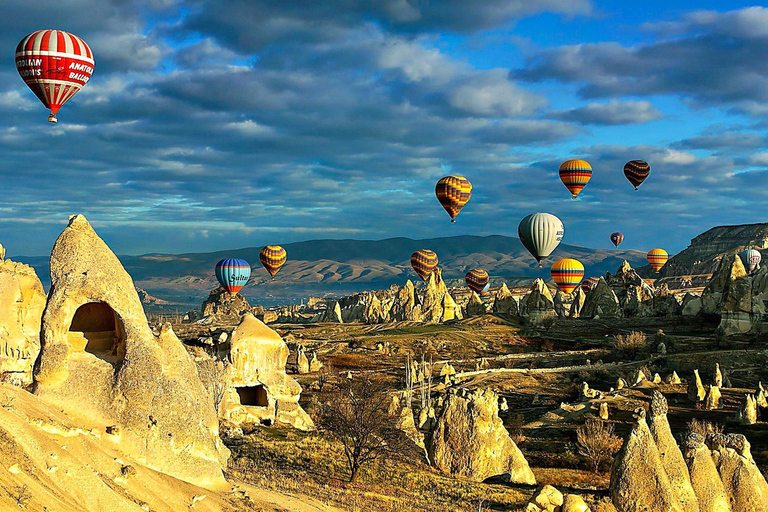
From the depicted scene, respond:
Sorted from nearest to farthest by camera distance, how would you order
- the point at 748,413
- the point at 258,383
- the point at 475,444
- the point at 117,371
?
1. the point at 117,371
2. the point at 475,444
3. the point at 258,383
4. the point at 748,413

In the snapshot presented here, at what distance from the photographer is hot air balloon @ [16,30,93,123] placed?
38.6 metres

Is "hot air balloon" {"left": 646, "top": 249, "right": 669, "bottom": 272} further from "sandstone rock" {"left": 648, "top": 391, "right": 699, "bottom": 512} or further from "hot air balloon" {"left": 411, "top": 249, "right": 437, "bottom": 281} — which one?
"sandstone rock" {"left": 648, "top": 391, "right": 699, "bottom": 512}

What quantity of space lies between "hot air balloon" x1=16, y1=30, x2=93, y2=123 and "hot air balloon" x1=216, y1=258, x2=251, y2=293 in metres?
59.6

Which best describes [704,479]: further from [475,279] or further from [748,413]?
[475,279]

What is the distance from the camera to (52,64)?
38.7 metres

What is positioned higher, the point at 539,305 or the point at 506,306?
the point at 539,305

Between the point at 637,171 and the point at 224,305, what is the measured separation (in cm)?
6631

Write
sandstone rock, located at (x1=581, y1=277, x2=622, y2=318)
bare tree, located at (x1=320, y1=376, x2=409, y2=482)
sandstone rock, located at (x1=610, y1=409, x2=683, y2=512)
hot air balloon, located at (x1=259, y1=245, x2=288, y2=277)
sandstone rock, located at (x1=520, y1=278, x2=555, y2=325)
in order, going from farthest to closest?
hot air balloon, located at (x1=259, y1=245, x2=288, y2=277)
sandstone rock, located at (x1=520, y1=278, x2=555, y2=325)
sandstone rock, located at (x1=581, y1=277, x2=622, y2=318)
bare tree, located at (x1=320, y1=376, x2=409, y2=482)
sandstone rock, located at (x1=610, y1=409, x2=683, y2=512)

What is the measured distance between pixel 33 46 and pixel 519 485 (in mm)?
32843

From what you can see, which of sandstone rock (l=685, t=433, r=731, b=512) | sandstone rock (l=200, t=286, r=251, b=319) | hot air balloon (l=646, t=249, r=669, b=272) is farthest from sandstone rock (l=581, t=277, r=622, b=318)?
sandstone rock (l=685, t=433, r=731, b=512)

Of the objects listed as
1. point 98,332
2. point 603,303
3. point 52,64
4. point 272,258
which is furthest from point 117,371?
point 272,258

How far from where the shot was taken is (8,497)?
807 centimetres

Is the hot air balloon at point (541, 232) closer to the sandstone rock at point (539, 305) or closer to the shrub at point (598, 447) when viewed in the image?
the sandstone rock at point (539, 305)

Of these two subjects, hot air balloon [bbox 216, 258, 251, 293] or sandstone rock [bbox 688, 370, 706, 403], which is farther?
hot air balloon [bbox 216, 258, 251, 293]
